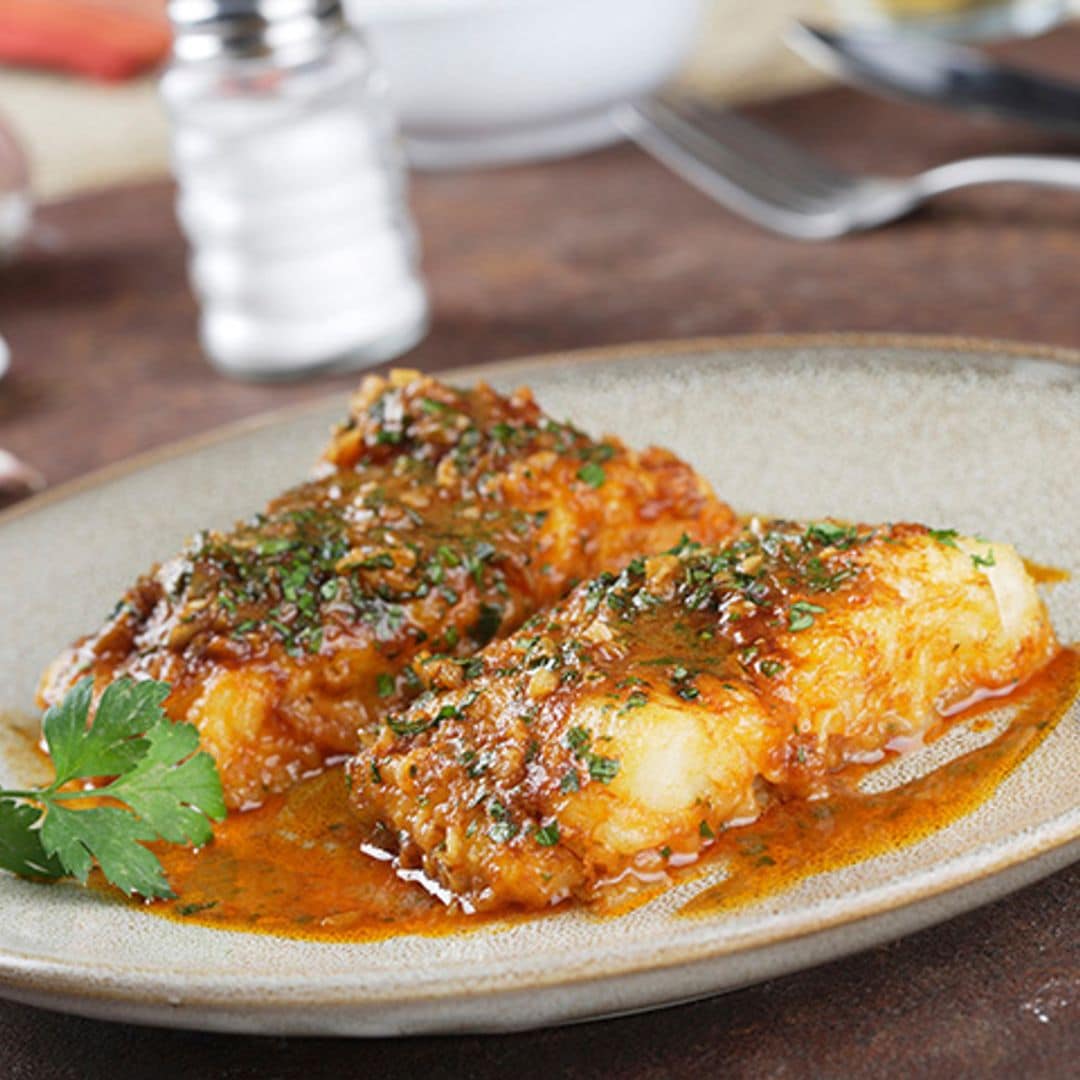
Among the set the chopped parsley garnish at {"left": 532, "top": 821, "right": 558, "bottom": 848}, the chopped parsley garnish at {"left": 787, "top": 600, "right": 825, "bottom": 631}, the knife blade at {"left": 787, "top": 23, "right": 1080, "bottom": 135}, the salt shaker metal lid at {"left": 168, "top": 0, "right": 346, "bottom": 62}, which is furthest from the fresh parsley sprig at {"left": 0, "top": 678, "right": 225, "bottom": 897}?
the knife blade at {"left": 787, "top": 23, "right": 1080, "bottom": 135}

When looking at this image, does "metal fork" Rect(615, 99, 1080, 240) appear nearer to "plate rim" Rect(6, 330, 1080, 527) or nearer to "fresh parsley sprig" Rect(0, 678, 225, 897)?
"plate rim" Rect(6, 330, 1080, 527)

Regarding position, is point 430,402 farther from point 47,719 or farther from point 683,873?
point 683,873

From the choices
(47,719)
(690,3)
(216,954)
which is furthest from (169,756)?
(690,3)

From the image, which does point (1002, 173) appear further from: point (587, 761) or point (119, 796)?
point (119, 796)

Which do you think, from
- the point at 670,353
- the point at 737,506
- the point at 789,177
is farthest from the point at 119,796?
the point at 789,177

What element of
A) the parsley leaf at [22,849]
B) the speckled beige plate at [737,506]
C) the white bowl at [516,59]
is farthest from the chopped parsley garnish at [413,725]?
the white bowl at [516,59]
